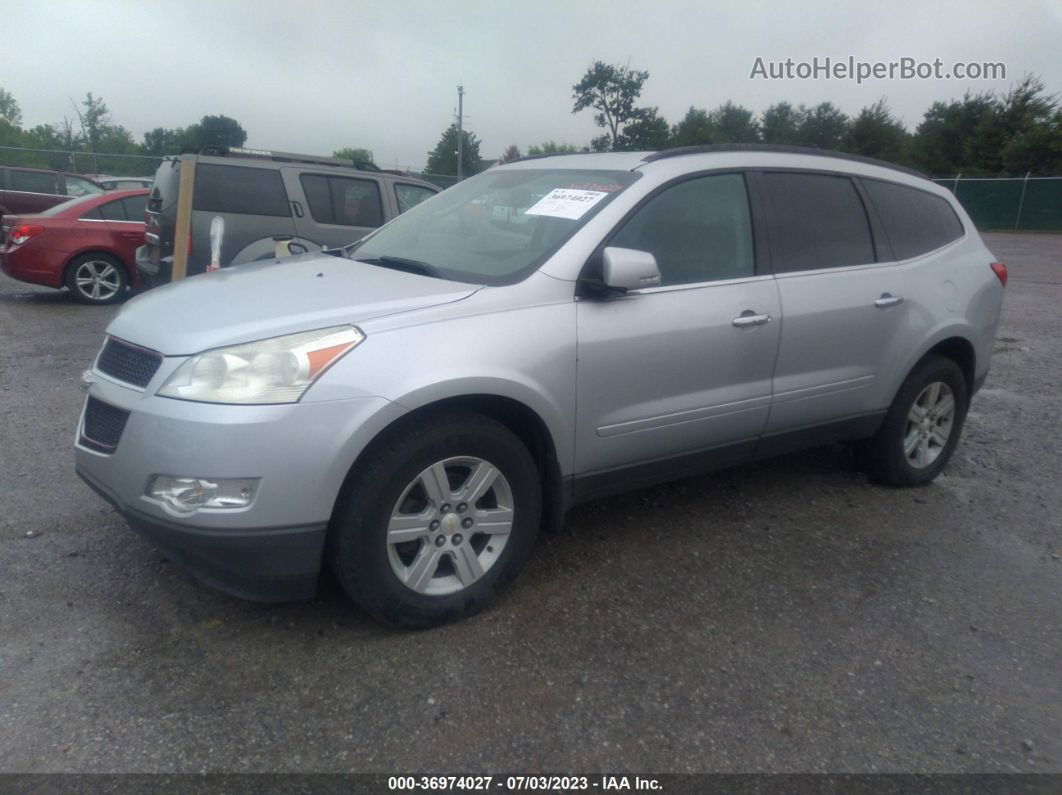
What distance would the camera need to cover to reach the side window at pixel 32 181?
617 inches

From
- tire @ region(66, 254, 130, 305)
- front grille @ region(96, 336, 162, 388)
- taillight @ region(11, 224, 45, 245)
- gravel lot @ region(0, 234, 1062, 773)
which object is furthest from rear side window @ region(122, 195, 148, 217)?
front grille @ region(96, 336, 162, 388)

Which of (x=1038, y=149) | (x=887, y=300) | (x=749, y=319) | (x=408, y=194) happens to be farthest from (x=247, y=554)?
(x=1038, y=149)

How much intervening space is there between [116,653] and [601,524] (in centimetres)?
220

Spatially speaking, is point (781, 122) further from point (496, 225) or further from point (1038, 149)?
point (496, 225)

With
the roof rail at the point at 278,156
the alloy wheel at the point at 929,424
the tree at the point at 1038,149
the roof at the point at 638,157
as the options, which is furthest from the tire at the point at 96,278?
the tree at the point at 1038,149

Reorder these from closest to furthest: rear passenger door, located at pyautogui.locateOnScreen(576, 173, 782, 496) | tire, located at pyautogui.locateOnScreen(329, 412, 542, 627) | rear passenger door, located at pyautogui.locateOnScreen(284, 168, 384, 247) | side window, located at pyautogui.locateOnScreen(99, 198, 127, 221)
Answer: tire, located at pyautogui.locateOnScreen(329, 412, 542, 627)
rear passenger door, located at pyautogui.locateOnScreen(576, 173, 782, 496)
rear passenger door, located at pyautogui.locateOnScreen(284, 168, 384, 247)
side window, located at pyautogui.locateOnScreen(99, 198, 127, 221)

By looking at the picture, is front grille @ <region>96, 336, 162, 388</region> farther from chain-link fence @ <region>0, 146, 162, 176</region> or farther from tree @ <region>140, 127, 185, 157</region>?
tree @ <region>140, 127, 185, 157</region>

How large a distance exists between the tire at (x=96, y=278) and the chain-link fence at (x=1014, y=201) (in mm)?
28121

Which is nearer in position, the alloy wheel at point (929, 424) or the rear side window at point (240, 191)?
the alloy wheel at point (929, 424)

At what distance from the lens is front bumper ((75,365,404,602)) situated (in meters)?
2.74

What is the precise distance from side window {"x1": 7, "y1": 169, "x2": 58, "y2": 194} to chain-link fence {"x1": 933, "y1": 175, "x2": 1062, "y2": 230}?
27.4 metres

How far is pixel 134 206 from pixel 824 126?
38591 millimetres

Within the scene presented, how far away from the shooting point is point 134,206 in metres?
11.0

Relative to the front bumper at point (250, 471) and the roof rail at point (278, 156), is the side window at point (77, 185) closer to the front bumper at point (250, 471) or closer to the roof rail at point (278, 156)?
the roof rail at point (278, 156)
